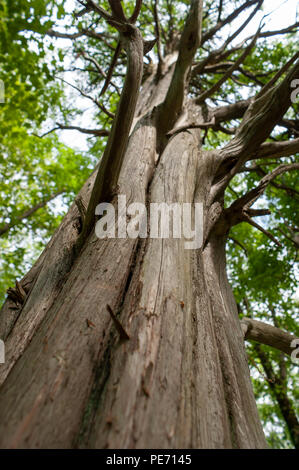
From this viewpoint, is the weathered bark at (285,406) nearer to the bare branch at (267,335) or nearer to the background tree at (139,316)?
the bare branch at (267,335)

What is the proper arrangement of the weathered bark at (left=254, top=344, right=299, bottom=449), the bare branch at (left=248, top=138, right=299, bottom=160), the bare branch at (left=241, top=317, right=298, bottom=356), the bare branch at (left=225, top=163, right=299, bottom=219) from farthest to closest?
the weathered bark at (left=254, top=344, right=299, bottom=449) < the bare branch at (left=248, top=138, right=299, bottom=160) < the bare branch at (left=241, top=317, right=298, bottom=356) < the bare branch at (left=225, top=163, right=299, bottom=219)

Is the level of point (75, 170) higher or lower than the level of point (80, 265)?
higher

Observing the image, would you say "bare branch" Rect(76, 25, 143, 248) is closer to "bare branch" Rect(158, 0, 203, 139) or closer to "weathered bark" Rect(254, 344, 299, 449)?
"bare branch" Rect(158, 0, 203, 139)

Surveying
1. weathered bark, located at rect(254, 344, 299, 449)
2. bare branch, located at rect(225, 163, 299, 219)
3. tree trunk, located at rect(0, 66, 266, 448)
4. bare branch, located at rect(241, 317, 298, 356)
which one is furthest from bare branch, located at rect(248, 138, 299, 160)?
weathered bark, located at rect(254, 344, 299, 449)

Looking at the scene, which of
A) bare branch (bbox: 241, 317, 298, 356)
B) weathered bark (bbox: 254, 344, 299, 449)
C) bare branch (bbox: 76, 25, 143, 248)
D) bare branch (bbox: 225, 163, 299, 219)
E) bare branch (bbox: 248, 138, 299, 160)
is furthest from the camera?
weathered bark (bbox: 254, 344, 299, 449)

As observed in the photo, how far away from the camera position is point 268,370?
25.3ft

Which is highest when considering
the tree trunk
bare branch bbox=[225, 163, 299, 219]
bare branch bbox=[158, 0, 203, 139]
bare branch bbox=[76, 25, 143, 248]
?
bare branch bbox=[158, 0, 203, 139]

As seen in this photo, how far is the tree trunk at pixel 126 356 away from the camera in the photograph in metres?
0.91

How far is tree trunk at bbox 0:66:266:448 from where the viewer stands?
2.99 feet

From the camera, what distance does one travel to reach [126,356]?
1066 millimetres
